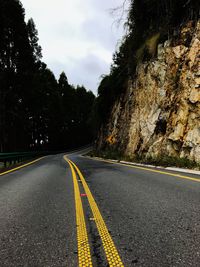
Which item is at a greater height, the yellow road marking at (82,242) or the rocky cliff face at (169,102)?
the rocky cliff face at (169,102)

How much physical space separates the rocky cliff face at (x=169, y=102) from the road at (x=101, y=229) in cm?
720

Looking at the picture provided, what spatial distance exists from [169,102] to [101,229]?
12.7 m

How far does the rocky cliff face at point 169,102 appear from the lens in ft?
39.7

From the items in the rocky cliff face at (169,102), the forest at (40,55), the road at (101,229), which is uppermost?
the forest at (40,55)

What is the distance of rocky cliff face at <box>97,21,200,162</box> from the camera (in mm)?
12094

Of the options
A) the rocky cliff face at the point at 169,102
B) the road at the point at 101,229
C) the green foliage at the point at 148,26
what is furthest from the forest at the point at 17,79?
the road at the point at 101,229

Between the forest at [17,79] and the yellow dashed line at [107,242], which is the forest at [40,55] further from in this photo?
the yellow dashed line at [107,242]

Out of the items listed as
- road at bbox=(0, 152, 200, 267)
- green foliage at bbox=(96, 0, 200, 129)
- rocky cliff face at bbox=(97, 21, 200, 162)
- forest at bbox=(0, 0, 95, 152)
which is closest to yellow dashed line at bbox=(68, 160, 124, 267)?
road at bbox=(0, 152, 200, 267)

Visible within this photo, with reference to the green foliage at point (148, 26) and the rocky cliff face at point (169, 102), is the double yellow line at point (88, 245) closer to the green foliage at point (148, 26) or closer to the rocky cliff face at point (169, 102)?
the rocky cliff face at point (169, 102)

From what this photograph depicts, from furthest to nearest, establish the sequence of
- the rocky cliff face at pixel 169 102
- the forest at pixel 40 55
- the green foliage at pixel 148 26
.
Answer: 1. the forest at pixel 40 55
2. the green foliage at pixel 148 26
3. the rocky cliff face at pixel 169 102

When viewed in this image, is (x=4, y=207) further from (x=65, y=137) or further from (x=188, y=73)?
(x=65, y=137)

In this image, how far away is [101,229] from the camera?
10.3 ft

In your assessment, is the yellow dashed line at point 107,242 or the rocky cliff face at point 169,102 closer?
the yellow dashed line at point 107,242

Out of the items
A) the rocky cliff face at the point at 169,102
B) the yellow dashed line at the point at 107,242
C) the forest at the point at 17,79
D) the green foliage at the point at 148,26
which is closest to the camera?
the yellow dashed line at the point at 107,242
